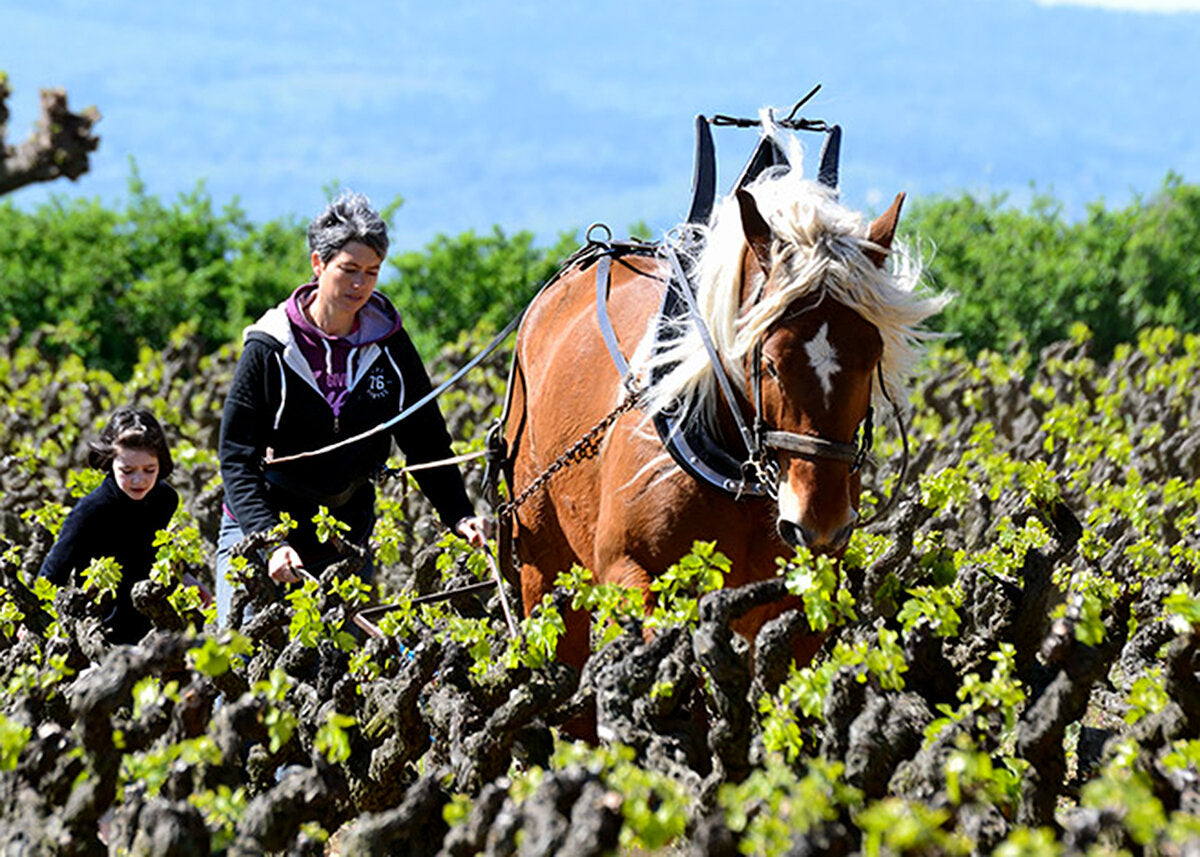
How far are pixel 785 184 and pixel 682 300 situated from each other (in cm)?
41

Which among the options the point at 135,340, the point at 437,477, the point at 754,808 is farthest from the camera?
the point at 135,340

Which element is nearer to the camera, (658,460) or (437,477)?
(658,460)

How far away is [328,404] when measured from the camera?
4.98 m

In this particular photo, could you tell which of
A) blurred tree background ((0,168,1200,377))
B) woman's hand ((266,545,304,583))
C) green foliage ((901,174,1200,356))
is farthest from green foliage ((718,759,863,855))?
green foliage ((901,174,1200,356))

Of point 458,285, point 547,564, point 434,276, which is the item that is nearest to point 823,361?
point 547,564

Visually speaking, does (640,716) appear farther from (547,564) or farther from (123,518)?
(123,518)

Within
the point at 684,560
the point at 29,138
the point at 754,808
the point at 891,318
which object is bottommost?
the point at 754,808

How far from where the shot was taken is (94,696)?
129 inches

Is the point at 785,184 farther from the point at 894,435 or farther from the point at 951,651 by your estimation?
the point at 894,435

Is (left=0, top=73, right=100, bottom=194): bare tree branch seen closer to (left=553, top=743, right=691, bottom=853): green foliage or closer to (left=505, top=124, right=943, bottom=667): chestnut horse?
(left=505, top=124, right=943, bottom=667): chestnut horse

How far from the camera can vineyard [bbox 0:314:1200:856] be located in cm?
282

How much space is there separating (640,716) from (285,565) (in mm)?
1350

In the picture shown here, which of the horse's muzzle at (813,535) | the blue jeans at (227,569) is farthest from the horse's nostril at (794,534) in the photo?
the blue jeans at (227,569)

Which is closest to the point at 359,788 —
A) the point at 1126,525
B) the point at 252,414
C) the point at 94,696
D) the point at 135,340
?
Result: the point at 94,696
